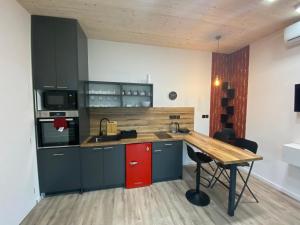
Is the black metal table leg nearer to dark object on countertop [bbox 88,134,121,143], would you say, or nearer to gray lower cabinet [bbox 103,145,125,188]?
gray lower cabinet [bbox 103,145,125,188]

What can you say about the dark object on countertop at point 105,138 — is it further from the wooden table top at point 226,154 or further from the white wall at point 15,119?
the wooden table top at point 226,154

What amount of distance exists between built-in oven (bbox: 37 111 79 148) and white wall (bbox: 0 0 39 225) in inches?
4.5

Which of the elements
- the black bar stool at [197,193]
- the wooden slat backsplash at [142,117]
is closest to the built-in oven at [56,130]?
the wooden slat backsplash at [142,117]

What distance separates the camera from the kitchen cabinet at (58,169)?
7.76 feet

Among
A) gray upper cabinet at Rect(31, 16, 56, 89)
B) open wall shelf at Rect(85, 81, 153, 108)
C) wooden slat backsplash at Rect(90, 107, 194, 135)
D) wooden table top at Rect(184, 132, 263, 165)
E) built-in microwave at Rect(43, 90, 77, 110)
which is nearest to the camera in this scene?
wooden table top at Rect(184, 132, 263, 165)

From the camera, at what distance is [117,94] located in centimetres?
304

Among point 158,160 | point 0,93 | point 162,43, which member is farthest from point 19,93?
point 162,43

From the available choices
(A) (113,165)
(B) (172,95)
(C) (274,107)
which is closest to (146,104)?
(B) (172,95)

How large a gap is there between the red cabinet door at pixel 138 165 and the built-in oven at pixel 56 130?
2.98ft

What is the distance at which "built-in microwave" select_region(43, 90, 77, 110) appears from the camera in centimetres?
234

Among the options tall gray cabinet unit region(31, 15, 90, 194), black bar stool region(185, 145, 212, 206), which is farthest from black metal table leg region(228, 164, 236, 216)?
tall gray cabinet unit region(31, 15, 90, 194)

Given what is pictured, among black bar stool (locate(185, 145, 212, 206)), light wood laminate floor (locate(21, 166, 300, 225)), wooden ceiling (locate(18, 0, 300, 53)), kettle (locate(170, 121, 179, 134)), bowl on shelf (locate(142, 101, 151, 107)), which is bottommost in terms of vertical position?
light wood laminate floor (locate(21, 166, 300, 225))

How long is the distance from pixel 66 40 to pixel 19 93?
0.99 m

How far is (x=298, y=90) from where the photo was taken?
2.37m
